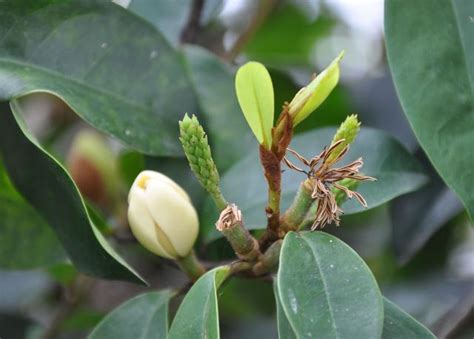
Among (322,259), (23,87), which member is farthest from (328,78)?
(23,87)

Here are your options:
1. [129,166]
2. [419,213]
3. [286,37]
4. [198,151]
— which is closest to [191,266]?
[198,151]

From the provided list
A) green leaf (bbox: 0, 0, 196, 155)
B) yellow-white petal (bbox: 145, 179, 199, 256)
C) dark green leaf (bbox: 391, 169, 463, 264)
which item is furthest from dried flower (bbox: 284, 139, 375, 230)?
dark green leaf (bbox: 391, 169, 463, 264)

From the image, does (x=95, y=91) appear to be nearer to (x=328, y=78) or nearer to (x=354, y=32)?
(x=328, y=78)

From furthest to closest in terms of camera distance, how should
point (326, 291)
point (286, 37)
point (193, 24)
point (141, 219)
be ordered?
point (286, 37), point (193, 24), point (141, 219), point (326, 291)

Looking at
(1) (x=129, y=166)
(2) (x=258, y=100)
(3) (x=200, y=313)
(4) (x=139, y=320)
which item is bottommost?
(1) (x=129, y=166)

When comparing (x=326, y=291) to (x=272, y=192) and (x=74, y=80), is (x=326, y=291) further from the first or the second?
(x=74, y=80)

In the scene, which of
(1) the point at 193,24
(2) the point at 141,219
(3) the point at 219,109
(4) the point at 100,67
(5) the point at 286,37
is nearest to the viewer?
(2) the point at 141,219

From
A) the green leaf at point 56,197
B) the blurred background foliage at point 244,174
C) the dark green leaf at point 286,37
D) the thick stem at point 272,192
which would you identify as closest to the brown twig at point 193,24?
the blurred background foliage at point 244,174

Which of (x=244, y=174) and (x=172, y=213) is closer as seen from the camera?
(x=172, y=213)
